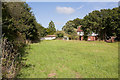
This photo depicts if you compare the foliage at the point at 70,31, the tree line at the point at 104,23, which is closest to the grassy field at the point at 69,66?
the tree line at the point at 104,23

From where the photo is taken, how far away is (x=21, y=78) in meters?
3.18

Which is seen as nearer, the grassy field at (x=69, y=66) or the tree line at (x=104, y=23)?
the grassy field at (x=69, y=66)

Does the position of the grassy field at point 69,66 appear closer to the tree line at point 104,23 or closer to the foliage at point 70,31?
the tree line at point 104,23

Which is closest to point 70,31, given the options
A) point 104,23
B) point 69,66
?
point 104,23

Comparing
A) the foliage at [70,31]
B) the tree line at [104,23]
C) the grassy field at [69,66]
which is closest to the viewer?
the grassy field at [69,66]

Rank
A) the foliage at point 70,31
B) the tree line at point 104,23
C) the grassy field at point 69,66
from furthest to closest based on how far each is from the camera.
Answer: the foliage at point 70,31, the tree line at point 104,23, the grassy field at point 69,66

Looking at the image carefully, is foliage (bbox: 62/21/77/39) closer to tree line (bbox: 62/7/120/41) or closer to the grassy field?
tree line (bbox: 62/7/120/41)

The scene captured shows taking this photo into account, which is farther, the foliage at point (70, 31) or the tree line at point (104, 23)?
the foliage at point (70, 31)

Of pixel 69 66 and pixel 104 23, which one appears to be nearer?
pixel 69 66

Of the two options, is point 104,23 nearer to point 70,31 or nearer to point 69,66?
point 70,31

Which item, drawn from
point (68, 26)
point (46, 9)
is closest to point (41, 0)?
point (46, 9)

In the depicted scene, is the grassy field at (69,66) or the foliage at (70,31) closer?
the grassy field at (69,66)

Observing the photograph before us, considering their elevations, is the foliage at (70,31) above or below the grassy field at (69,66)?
above

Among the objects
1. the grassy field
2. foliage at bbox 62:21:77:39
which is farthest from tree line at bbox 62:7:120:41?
the grassy field
